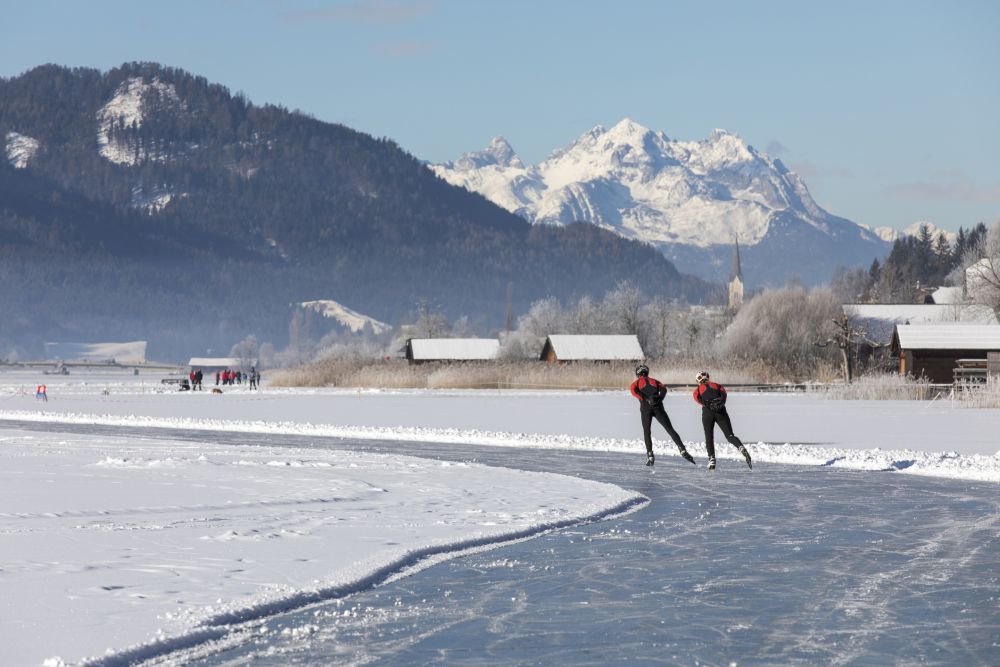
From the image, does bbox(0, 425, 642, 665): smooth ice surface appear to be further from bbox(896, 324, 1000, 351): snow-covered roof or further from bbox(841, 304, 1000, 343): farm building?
bbox(841, 304, 1000, 343): farm building

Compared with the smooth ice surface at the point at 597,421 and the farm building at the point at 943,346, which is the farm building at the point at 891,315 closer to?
the farm building at the point at 943,346

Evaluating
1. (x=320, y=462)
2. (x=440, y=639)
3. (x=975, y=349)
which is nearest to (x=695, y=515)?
(x=440, y=639)

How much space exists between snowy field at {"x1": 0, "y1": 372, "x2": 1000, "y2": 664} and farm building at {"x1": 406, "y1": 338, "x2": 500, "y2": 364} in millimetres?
64405

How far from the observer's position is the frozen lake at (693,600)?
32.6 feet

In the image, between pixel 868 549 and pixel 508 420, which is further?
pixel 508 420

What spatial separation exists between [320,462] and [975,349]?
57395 mm

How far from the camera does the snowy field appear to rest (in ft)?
36.7

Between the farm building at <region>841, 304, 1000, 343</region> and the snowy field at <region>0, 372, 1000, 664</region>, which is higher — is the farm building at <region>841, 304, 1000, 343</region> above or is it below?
above

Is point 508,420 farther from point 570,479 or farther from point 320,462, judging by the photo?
point 570,479

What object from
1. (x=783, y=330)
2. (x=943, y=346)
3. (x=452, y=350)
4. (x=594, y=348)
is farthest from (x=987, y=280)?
(x=452, y=350)

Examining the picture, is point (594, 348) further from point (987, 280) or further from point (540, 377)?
point (987, 280)

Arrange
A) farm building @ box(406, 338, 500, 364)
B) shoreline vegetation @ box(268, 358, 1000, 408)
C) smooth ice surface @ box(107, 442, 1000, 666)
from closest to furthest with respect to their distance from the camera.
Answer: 1. smooth ice surface @ box(107, 442, 1000, 666)
2. shoreline vegetation @ box(268, 358, 1000, 408)
3. farm building @ box(406, 338, 500, 364)

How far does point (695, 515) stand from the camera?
17.8 meters

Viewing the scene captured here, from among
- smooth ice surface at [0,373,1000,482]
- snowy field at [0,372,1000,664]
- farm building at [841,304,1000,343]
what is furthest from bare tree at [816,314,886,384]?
snowy field at [0,372,1000,664]
